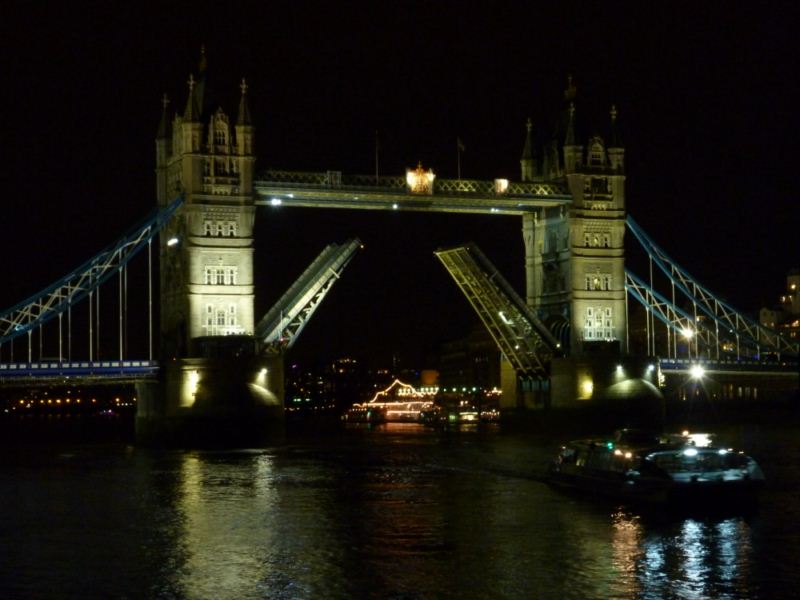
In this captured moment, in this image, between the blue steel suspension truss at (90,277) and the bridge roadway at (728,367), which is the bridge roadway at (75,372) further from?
the bridge roadway at (728,367)

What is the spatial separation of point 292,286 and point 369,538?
118ft

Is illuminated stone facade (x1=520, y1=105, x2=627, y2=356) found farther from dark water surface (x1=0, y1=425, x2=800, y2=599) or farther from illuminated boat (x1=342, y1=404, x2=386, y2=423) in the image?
illuminated boat (x1=342, y1=404, x2=386, y2=423)

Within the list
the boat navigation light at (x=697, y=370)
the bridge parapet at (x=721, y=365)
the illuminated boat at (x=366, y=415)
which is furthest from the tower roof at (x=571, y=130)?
the illuminated boat at (x=366, y=415)

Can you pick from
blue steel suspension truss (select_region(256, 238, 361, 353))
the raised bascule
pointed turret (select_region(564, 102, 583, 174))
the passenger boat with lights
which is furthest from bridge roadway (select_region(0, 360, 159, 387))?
the passenger boat with lights

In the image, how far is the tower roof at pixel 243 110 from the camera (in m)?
65.6

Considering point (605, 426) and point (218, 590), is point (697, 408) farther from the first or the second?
point (218, 590)

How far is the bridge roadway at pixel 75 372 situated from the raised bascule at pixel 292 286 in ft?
0.23

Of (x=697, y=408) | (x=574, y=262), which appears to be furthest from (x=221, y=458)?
(x=697, y=408)

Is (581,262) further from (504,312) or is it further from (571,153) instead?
(504,312)

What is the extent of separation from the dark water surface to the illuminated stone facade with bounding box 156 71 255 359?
17039mm

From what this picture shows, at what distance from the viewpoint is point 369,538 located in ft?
96.8

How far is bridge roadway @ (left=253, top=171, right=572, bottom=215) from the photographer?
65.4m

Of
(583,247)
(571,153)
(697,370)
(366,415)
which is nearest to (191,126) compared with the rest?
(571,153)

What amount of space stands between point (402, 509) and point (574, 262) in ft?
129
